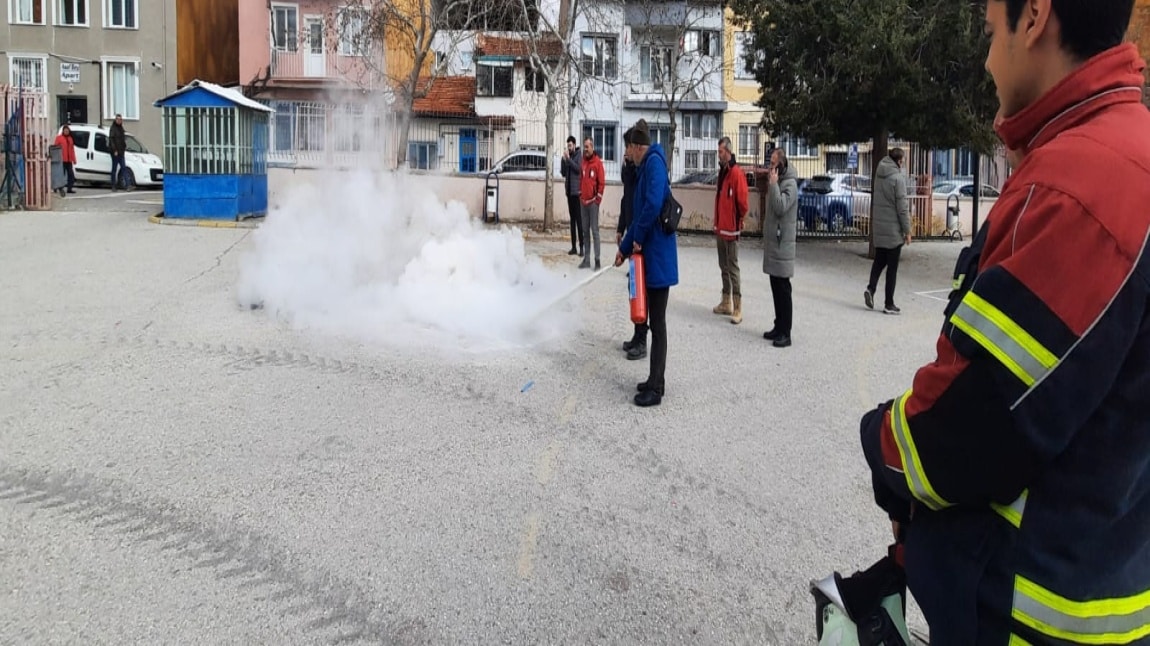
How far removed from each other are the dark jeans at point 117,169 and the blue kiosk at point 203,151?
33.6ft

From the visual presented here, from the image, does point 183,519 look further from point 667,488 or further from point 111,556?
point 667,488

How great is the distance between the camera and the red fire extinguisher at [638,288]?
20.9 ft

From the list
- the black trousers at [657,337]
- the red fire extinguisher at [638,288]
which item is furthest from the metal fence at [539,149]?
the black trousers at [657,337]

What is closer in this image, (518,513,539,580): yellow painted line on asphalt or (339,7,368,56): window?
(518,513,539,580): yellow painted line on asphalt

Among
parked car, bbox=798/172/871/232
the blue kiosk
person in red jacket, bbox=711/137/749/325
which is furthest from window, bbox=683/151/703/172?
person in red jacket, bbox=711/137/749/325

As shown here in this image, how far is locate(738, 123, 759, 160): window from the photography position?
21884mm

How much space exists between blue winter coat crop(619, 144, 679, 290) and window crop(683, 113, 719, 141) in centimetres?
3354

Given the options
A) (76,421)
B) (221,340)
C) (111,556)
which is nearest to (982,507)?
(111,556)

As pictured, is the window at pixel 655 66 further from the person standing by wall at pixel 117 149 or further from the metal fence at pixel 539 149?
the person standing by wall at pixel 117 149

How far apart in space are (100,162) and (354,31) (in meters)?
10.4

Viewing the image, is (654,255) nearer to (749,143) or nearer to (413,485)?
(413,485)

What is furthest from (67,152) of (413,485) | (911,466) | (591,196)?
(911,466)

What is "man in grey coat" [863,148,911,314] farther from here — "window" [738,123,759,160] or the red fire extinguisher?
"window" [738,123,759,160]

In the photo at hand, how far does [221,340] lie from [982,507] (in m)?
7.47
